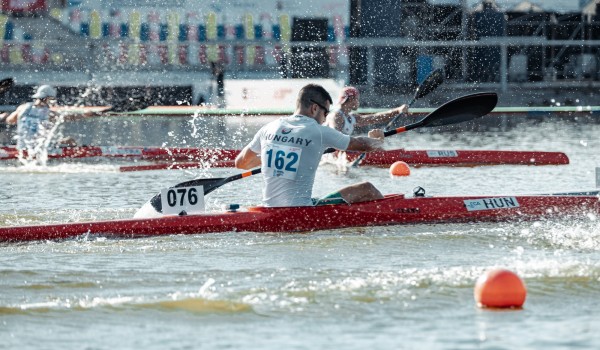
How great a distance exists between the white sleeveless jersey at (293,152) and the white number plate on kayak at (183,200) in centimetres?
60

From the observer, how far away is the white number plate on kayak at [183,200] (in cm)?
1124

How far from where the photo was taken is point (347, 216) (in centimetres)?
1142

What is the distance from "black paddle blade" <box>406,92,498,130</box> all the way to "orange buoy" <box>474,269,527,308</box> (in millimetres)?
4654

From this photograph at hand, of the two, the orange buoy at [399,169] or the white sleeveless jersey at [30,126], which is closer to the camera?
the orange buoy at [399,169]

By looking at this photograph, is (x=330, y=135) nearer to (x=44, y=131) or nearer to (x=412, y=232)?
(x=412, y=232)

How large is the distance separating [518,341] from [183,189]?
15.0 feet

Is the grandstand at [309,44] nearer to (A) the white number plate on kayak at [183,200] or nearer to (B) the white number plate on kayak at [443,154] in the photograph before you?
(B) the white number plate on kayak at [443,154]

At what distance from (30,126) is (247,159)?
876 centimetres

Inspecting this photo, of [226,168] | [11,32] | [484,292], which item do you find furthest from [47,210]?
[11,32]

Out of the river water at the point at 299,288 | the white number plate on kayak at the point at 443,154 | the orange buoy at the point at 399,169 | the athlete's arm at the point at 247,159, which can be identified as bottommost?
the orange buoy at the point at 399,169

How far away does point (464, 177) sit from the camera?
1766 centimetres

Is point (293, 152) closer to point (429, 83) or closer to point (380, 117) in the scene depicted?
point (429, 83)

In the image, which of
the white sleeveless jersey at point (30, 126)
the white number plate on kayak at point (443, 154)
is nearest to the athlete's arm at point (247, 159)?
the white number plate on kayak at point (443, 154)

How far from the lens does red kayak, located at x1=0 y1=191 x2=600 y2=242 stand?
1104 centimetres
